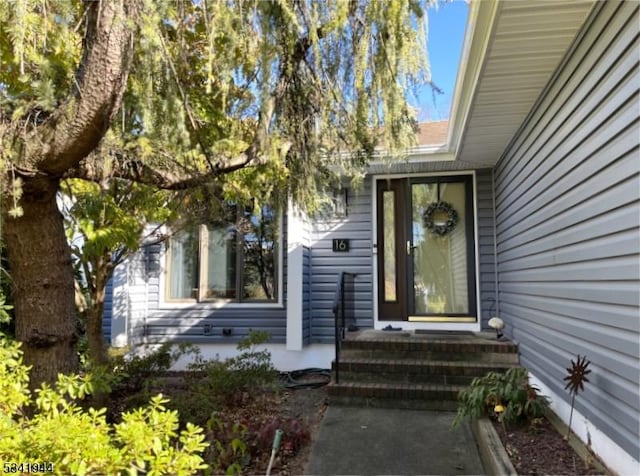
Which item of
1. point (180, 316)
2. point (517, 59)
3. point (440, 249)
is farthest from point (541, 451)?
point (180, 316)

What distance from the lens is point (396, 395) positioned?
405cm

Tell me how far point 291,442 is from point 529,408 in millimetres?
1784

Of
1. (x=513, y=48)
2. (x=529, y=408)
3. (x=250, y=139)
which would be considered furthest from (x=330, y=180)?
(x=529, y=408)

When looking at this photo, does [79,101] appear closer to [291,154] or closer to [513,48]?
[291,154]

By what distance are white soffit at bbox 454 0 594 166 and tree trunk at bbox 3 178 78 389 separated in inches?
124

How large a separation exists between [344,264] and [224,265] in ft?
5.97

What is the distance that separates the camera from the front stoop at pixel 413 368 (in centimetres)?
403

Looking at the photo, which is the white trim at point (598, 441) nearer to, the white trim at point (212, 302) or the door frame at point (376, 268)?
the door frame at point (376, 268)

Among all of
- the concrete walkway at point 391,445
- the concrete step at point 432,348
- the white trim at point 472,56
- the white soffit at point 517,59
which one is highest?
the white trim at point 472,56

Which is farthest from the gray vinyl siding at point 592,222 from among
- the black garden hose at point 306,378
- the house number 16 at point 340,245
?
the house number 16 at point 340,245

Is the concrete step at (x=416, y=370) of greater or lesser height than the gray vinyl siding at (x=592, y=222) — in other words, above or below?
below

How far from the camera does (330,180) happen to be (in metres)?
3.55

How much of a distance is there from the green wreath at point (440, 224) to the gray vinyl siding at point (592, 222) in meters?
1.80

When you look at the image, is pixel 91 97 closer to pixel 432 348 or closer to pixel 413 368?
pixel 413 368
